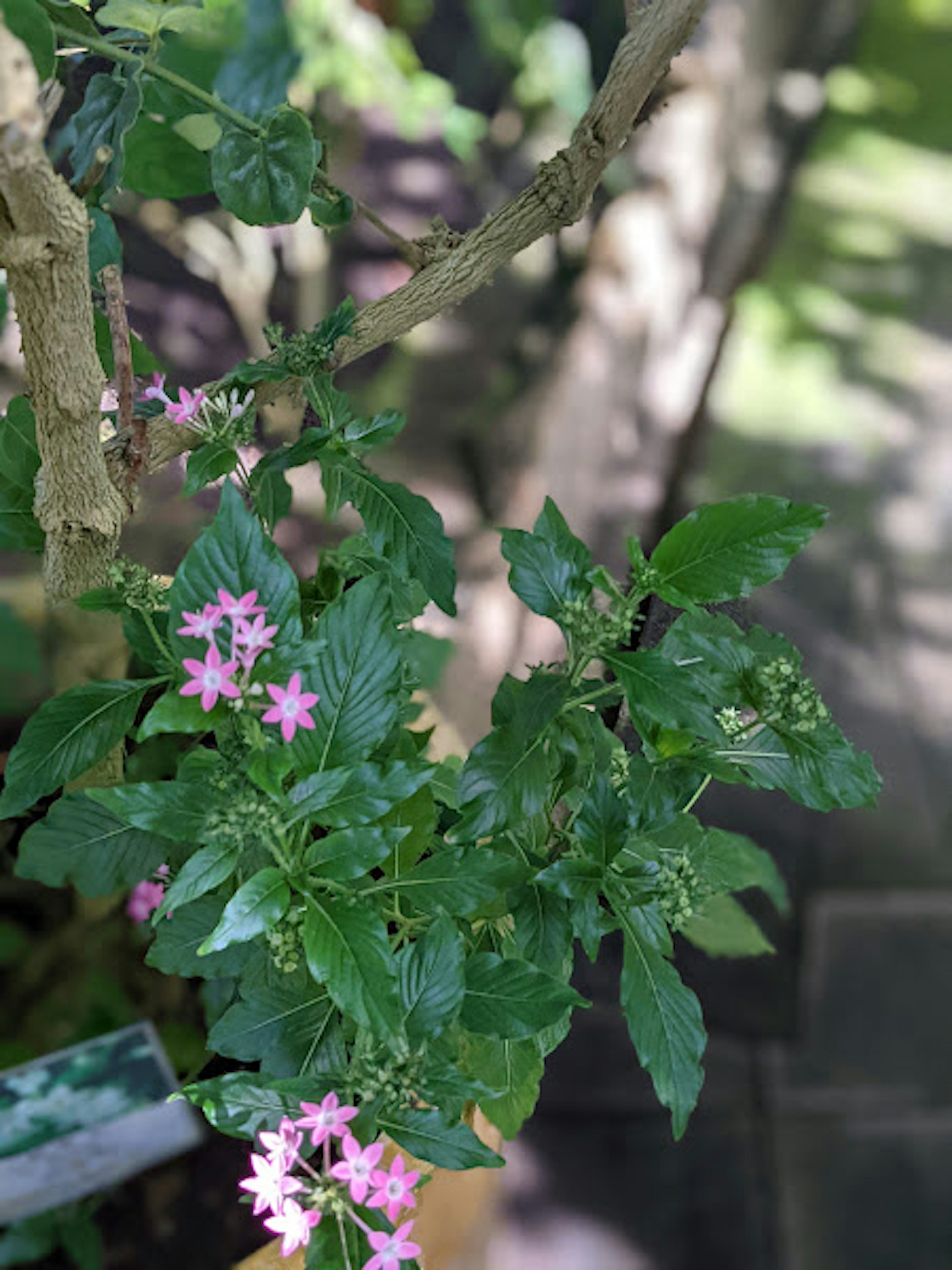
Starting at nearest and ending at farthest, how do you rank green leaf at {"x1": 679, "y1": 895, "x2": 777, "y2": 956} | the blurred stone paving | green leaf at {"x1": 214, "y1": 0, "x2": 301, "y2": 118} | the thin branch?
green leaf at {"x1": 214, "y1": 0, "x2": 301, "y2": 118} < the thin branch < green leaf at {"x1": 679, "y1": 895, "x2": 777, "y2": 956} < the blurred stone paving

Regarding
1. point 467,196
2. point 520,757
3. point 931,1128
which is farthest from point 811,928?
point 520,757

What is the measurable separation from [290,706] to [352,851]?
0.22 feet

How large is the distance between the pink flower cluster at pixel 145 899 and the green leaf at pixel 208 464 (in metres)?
0.32

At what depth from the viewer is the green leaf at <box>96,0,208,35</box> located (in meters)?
0.55

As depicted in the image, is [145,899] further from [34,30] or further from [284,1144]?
[34,30]

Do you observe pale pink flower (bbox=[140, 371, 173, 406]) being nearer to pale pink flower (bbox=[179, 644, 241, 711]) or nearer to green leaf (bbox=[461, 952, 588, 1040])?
pale pink flower (bbox=[179, 644, 241, 711])

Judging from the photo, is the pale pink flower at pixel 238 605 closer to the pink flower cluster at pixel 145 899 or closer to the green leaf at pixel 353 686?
the green leaf at pixel 353 686

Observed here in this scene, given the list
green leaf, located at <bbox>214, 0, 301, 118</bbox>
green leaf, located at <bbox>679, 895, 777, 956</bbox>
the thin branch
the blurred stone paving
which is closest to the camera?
green leaf, located at <bbox>214, 0, 301, 118</bbox>

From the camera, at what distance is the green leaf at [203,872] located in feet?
1.69

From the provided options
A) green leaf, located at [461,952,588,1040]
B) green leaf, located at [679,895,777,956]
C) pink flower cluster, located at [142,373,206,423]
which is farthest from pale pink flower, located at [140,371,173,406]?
green leaf, located at [679,895,777,956]

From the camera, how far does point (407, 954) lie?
1.81ft

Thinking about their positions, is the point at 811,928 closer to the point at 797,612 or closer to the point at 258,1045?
the point at 797,612

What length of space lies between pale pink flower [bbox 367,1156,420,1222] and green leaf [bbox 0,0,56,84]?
483 mm

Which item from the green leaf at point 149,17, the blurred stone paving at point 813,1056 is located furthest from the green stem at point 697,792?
the blurred stone paving at point 813,1056
